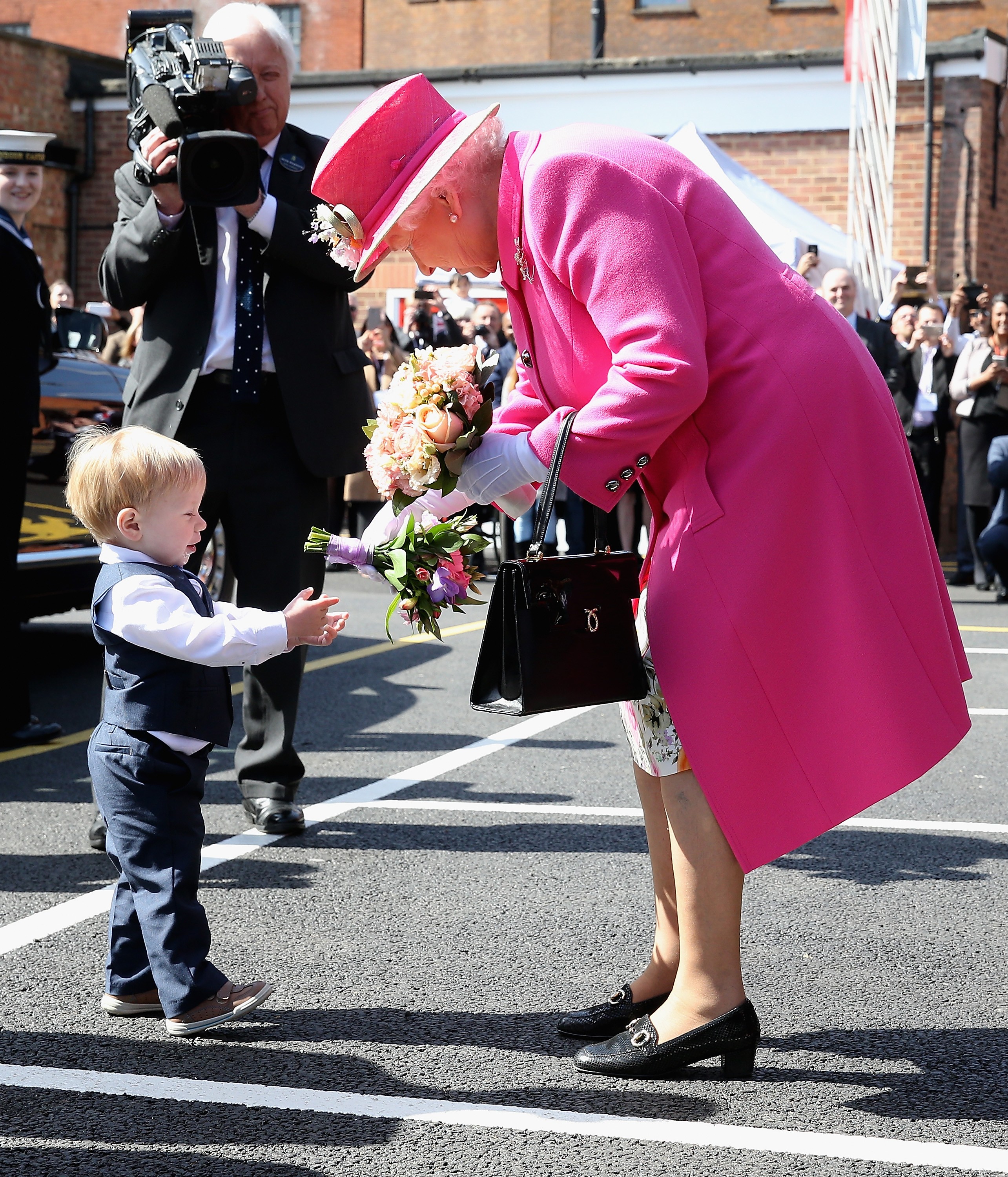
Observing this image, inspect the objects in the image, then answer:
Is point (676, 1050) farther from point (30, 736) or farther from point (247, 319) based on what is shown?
point (30, 736)

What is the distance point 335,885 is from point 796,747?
1821mm

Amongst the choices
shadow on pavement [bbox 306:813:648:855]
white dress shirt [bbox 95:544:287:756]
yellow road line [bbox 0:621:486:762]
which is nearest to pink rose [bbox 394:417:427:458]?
white dress shirt [bbox 95:544:287:756]

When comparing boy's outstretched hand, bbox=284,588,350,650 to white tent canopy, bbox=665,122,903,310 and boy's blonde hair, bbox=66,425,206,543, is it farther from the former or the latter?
white tent canopy, bbox=665,122,903,310

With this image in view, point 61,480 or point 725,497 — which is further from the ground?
point 725,497

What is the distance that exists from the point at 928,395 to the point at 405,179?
1016cm

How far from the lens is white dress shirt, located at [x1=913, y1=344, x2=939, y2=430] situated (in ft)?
40.5

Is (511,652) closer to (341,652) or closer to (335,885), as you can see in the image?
(335,885)

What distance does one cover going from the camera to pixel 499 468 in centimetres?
298

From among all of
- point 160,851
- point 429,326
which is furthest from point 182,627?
point 429,326

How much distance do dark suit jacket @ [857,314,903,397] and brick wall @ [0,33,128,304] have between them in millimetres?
14326

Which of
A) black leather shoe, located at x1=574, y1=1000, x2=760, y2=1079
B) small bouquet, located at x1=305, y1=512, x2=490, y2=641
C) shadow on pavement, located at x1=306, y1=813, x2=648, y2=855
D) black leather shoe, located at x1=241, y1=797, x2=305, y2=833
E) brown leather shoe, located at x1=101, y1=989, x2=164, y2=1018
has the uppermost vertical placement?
small bouquet, located at x1=305, y1=512, x2=490, y2=641

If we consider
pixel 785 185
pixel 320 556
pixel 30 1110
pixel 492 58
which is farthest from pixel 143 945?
pixel 492 58

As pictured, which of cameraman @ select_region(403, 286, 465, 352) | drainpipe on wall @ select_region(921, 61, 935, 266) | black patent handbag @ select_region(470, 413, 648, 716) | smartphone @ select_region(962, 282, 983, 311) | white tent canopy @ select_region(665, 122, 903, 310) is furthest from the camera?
drainpipe on wall @ select_region(921, 61, 935, 266)

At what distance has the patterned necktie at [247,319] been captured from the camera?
472 centimetres
